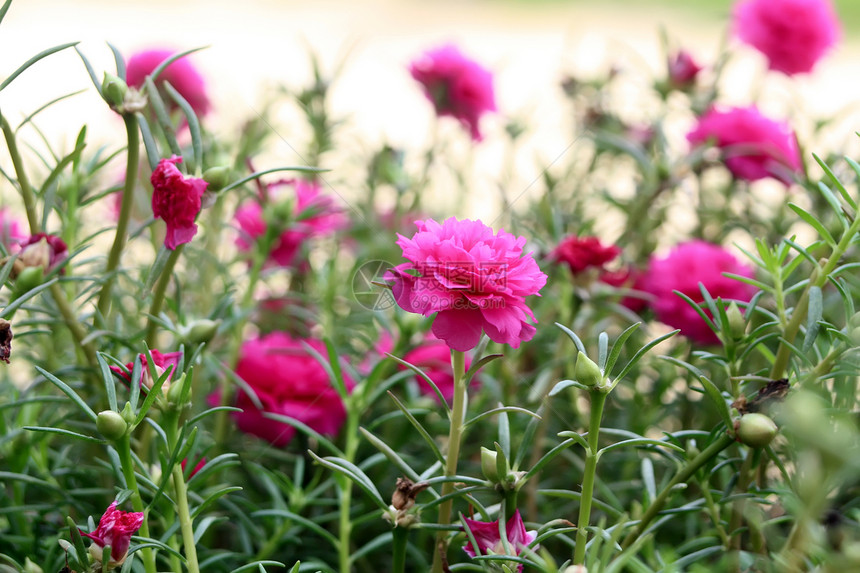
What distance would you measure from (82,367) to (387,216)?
1.43 ft

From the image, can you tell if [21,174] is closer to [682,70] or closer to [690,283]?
[690,283]

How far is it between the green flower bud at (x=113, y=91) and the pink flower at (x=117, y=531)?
21 cm

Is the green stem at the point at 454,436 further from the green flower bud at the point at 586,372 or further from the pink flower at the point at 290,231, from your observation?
the pink flower at the point at 290,231

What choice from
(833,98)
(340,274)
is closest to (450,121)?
(340,274)

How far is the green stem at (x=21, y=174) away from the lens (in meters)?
0.42

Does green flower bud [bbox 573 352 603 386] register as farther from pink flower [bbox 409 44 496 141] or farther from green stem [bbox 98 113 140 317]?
pink flower [bbox 409 44 496 141]

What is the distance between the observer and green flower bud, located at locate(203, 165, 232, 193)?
431mm

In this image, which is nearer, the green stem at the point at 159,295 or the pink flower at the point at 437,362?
the green stem at the point at 159,295

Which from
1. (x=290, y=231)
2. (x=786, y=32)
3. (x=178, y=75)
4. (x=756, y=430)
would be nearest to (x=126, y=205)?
(x=290, y=231)

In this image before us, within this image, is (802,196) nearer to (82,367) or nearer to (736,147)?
(736,147)

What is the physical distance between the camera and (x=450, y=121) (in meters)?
0.99

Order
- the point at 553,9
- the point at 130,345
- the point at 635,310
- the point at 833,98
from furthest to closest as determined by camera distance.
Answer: the point at 553,9
the point at 833,98
the point at 635,310
the point at 130,345

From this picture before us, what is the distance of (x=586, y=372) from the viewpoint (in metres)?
0.36

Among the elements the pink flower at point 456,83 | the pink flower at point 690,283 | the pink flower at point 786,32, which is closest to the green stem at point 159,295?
the pink flower at point 690,283
